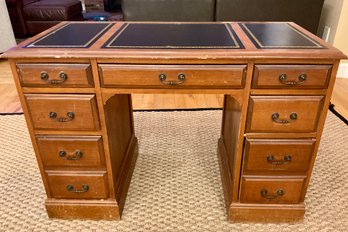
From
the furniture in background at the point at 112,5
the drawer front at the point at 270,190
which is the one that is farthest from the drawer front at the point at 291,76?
the furniture in background at the point at 112,5

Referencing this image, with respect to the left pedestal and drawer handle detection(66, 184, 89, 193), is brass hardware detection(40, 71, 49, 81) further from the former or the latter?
drawer handle detection(66, 184, 89, 193)

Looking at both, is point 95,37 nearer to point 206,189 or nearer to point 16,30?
point 206,189

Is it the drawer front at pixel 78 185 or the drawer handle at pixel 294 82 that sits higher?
the drawer handle at pixel 294 82

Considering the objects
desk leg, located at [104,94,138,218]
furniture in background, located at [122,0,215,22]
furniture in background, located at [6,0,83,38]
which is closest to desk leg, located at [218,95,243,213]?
desk leg, located at [104,94,138,218]

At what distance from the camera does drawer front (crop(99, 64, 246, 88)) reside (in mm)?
1031

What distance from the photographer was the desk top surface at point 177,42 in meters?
1.01

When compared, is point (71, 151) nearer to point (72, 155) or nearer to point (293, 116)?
point (72, 155)

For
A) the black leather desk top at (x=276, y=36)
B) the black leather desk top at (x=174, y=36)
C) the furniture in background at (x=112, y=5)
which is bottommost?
the furniture in background at (x=112, y=5)

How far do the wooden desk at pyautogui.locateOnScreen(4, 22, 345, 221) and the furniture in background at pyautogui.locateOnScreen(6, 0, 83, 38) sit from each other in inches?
113

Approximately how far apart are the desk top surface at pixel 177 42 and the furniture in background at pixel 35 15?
9.27ft

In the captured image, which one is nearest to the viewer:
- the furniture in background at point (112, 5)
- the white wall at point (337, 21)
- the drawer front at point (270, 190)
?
the drawer front at point (270, 190)

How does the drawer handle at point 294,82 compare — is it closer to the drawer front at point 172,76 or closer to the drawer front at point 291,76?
the drawer front at point 291,76

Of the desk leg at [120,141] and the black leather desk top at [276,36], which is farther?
the desk leg at [120,141]

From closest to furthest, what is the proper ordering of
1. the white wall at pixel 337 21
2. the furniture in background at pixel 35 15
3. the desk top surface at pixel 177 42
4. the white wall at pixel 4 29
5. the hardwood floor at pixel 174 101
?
the desk top surface at pixel 177 42 < the hardwood floor at pixel 174 101 < the white wall at pixel 337 21 < the white wall at pixel 4 29 < the furniture in background at pixel 35 15
